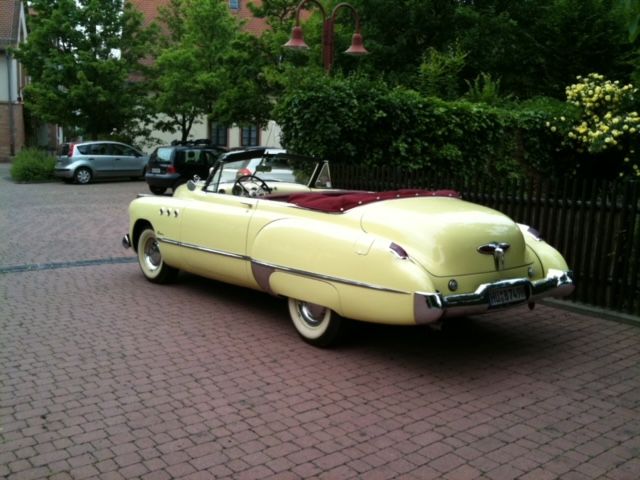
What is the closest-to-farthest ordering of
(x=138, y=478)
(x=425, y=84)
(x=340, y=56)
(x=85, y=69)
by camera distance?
(x=138, y=478) < (x=425, y=84) < (x=340, y=56) < (x=85, y=69)

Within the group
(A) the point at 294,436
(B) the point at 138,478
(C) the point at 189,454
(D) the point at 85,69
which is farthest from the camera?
(D) the point at 85,69

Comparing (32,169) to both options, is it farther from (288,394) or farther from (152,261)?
(288,394)

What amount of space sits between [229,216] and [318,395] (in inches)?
96.9

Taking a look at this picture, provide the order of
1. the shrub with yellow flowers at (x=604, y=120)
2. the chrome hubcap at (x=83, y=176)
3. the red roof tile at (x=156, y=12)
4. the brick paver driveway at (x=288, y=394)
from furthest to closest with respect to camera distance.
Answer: the red roof tile at (x=156, y=12)
the chrome hubcap at (x=83, y=176)
the shrub with yellow flowers at (x=604, y=120)
the brick paver driveway at (x=288, y=394)

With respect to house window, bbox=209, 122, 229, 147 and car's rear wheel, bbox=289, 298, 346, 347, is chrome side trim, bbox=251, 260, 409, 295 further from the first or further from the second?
house window, bbox=209, 122, 229, 147

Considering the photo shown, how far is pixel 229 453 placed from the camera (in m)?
3.69

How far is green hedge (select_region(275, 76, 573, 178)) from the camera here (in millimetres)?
10623

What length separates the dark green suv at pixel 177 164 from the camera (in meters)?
20.1

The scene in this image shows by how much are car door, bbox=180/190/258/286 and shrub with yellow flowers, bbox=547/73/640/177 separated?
22.3ft

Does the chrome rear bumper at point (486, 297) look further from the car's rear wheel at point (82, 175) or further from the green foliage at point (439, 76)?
the car's rear wheel at point (82, 175)

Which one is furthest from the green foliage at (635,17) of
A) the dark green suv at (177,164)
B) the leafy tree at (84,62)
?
the leafy tree at (84,62)

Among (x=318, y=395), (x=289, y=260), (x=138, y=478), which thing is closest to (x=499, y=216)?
(x=289, y=260)

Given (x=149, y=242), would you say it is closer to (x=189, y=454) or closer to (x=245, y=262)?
(x=245, y=262)

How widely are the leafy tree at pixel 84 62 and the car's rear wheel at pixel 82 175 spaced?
4.34 metres
